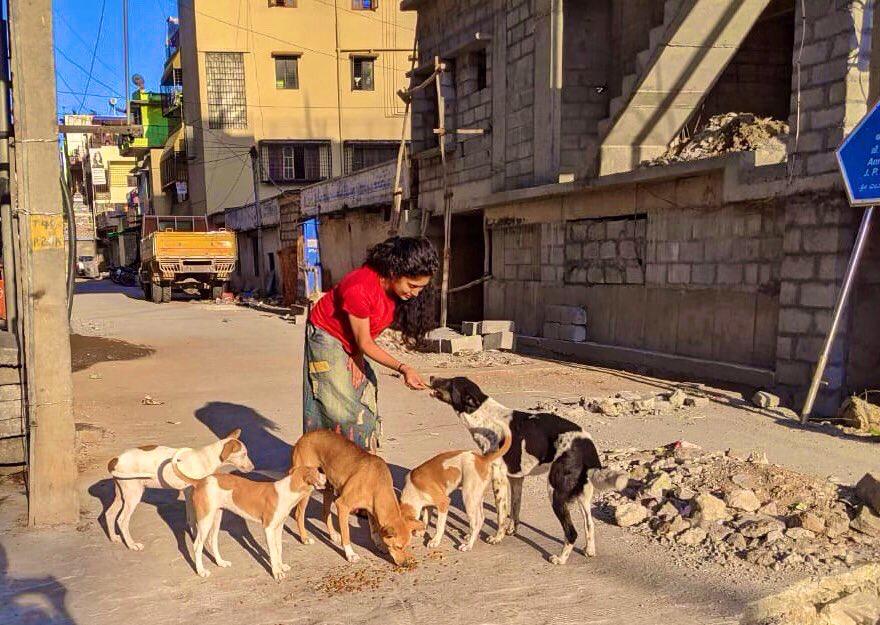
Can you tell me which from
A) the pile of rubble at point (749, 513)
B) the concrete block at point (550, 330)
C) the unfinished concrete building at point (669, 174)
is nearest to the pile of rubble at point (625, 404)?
the unfinished concrete building at point (669, 174)

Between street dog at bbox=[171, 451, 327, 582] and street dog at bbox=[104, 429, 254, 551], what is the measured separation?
0.22 m

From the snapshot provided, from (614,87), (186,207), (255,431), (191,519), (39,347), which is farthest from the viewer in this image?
(186,207)

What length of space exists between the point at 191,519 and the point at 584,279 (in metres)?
7.65

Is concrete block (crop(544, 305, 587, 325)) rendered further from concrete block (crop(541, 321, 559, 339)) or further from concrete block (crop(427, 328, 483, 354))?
concrete block (crop(427, 328, 483, 354))

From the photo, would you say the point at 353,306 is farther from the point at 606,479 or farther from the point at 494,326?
the point at 494,326

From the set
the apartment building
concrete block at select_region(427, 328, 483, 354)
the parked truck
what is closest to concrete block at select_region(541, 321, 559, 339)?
concrete block at select_region(427, 328, 483, 354)

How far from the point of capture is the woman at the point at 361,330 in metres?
3.58

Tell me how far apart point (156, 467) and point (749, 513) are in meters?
3.35

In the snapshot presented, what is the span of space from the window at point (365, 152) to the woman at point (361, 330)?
28.6 m

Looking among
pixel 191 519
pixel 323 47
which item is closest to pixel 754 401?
pixel 191 519

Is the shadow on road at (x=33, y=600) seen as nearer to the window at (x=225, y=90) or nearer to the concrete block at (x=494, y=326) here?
the concrete block at (x=494, y=326)

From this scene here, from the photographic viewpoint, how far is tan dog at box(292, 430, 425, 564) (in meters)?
3.32

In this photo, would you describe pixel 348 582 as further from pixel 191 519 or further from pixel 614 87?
pixel 614 87

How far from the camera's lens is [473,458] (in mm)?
3492
